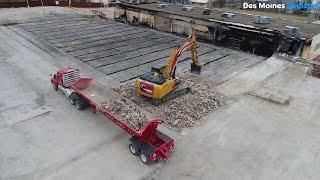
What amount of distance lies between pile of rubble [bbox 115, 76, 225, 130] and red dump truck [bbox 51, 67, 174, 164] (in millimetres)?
1056

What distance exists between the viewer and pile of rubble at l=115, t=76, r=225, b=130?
13820 mm

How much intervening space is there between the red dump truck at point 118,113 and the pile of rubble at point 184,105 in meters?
1.06

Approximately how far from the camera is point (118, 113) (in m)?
13.2

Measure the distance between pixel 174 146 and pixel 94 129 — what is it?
3569 millimetres

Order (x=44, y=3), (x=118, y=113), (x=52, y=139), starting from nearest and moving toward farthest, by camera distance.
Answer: (x=52, y=139) → (x=118, y=113) → (x=44, y=3)

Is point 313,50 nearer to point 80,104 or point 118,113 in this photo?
point 118,113

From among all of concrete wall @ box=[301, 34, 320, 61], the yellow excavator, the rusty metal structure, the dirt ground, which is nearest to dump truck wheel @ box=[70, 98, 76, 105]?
the dirt ground

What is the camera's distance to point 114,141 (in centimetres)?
1227

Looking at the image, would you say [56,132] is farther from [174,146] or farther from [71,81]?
[174,146]

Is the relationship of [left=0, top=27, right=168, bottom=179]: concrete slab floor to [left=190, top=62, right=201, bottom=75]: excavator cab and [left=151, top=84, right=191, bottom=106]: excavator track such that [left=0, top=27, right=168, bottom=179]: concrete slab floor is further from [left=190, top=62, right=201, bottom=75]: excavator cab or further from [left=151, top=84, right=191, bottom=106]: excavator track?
[left=190, top=62, right=201, bottom=75]: excavator cab

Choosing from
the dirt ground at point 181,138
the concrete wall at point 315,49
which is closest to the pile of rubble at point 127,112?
the dirt ground at point 181,138

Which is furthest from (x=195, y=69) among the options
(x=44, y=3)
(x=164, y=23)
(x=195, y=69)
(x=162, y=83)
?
(x=44, y=3)

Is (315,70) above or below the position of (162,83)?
below

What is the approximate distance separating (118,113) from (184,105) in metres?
3.43
